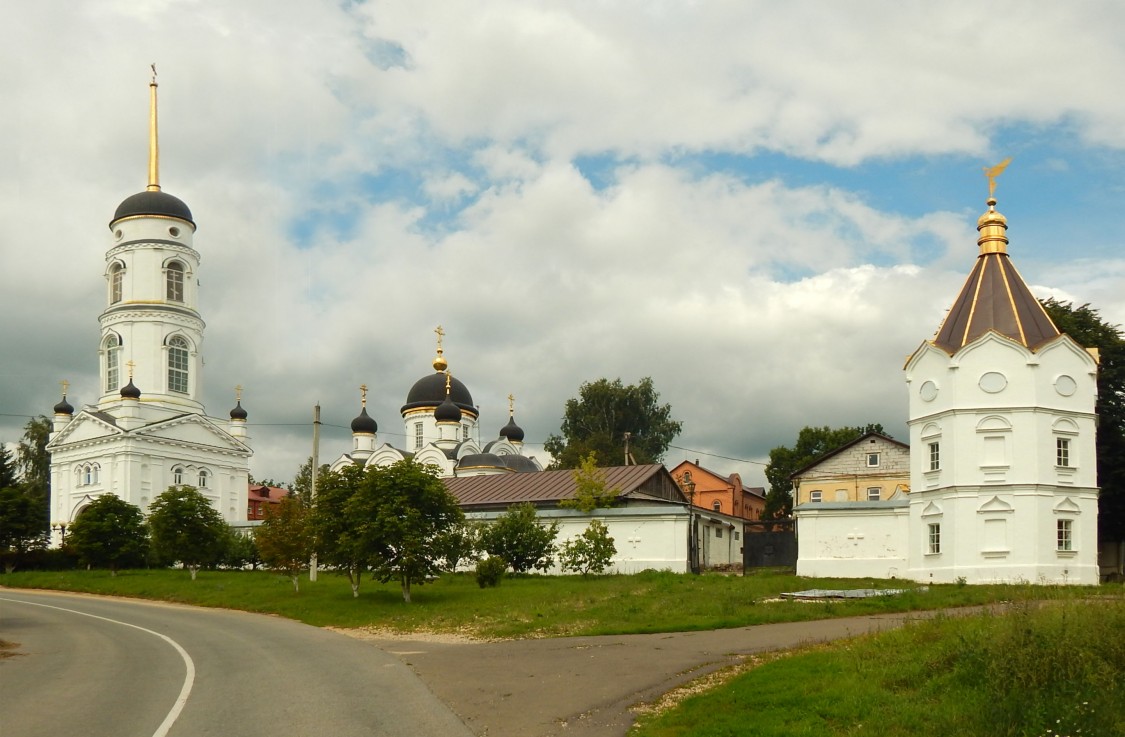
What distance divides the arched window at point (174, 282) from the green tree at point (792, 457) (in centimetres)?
4559

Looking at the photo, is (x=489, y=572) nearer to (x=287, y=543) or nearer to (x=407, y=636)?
(x=287, y=543)

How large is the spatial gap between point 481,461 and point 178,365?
1963cm

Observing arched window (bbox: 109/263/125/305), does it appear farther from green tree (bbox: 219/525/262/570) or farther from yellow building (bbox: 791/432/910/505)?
yellow building (bbox: 791/432/910/505)

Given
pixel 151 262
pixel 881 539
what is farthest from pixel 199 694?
pixel 151 262

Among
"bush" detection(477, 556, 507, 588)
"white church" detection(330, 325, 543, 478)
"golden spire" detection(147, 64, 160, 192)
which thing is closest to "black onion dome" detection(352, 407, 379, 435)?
"white church" detection(330, 325, 543, 478)

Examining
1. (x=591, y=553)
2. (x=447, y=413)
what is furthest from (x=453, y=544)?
(x=447, y=413)

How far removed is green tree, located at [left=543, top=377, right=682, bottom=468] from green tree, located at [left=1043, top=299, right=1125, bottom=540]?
4283 cm

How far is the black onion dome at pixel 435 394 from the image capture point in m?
79.6

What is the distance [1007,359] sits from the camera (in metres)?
35.1

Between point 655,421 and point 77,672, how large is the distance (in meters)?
70.2

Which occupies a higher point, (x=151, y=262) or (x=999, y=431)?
(x=151, y=262)

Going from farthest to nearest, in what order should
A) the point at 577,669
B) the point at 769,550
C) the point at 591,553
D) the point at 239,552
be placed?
1. the point at 239,552
2. the point at 769,550
3. the point at 591,553
4. the point at 577,669

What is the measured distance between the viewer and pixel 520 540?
39750 millimetres

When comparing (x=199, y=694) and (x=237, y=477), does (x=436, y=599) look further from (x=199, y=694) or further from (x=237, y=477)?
(x=237, y=477)
